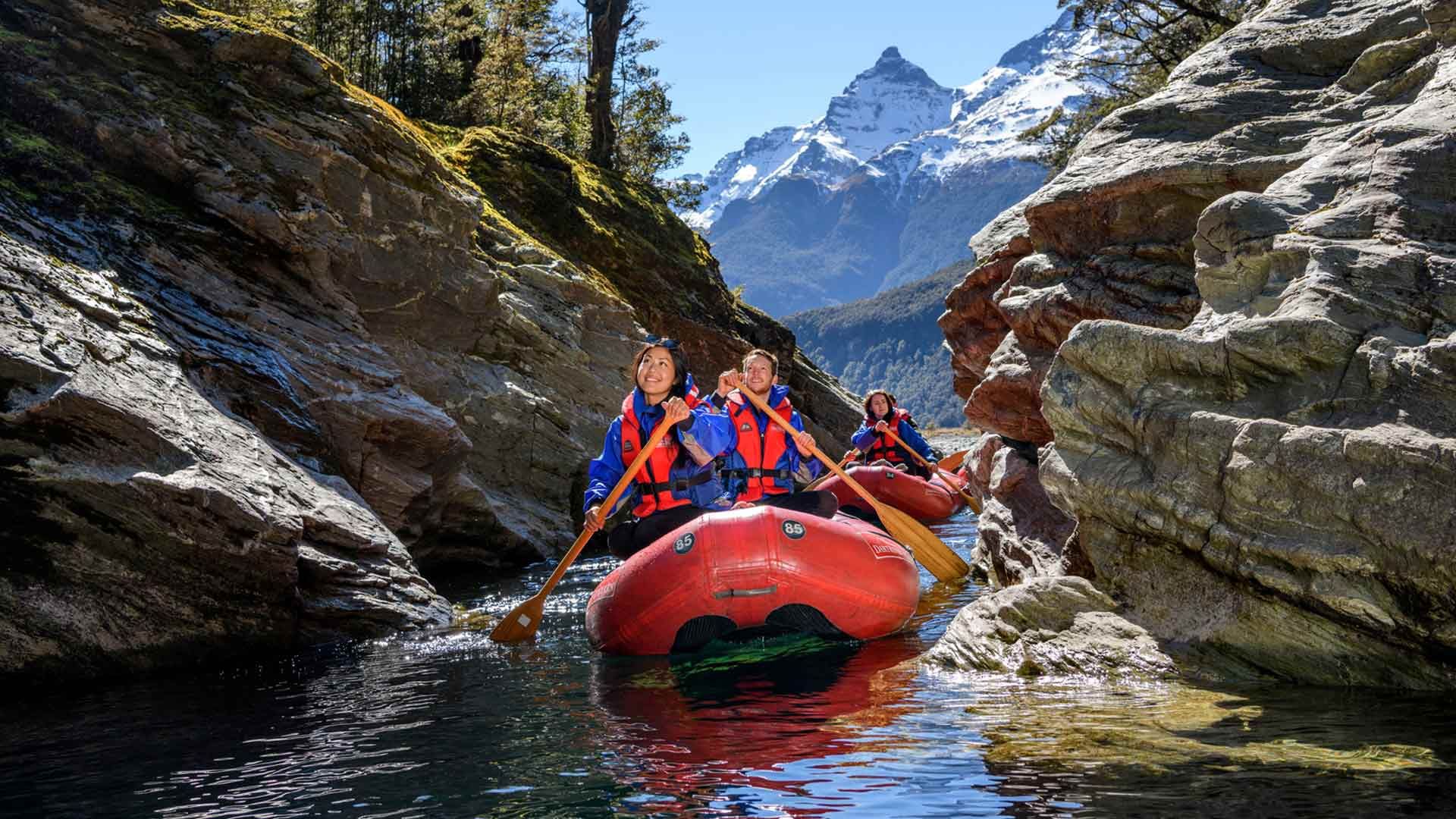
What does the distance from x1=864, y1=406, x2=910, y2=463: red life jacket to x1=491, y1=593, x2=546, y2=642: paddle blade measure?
9.96 metres

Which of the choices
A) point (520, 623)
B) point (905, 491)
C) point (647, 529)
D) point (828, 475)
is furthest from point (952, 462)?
point (520, 623)

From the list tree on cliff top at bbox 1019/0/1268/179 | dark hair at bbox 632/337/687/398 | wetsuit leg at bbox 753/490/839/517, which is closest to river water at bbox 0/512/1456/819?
wetsuit leg at bbox 753/490/839/517

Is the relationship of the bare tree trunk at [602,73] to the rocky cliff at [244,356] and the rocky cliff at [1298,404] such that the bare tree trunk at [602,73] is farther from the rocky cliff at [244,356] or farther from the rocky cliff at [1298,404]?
the rocky cliff at [1298,404]

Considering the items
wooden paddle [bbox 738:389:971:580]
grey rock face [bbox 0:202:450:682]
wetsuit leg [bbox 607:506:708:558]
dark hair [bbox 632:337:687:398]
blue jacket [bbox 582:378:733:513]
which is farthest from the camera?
wooden paddle [bbox 738:389:971:580]

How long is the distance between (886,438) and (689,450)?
9546mm

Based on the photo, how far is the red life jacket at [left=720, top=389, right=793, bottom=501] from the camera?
10828 mm

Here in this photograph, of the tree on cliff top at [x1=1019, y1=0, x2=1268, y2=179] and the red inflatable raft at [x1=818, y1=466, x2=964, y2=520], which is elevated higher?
the tree on cliff top at [x1=1019, y1=0, x2=1268, y2=179]

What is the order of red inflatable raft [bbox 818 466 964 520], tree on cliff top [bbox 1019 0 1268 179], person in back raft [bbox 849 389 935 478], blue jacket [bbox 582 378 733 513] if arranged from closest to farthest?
blue jacket [bbox 582 378 733 513] < red inflatable raft [bbox 818 466 964 520] < person in back raft [bbox 849 389 935 478] < tree on cliff top [bbox 1019 0 1268 179]

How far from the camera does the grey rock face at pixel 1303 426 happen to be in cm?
537

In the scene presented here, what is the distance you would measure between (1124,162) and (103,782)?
8.81 m

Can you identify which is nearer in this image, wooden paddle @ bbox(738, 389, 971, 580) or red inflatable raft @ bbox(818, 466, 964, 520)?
wooden paddle @ bbox(738, 389, 971, 580)

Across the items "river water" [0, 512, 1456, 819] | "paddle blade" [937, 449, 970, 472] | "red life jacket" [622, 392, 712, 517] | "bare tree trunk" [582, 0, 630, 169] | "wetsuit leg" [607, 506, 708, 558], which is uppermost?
"bare tree trunk" [582, 0, 630, 169]

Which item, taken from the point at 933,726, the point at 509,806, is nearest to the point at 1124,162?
the point at 933,726

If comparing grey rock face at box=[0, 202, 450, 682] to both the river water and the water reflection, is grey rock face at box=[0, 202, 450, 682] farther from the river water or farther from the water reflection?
the water reflection
